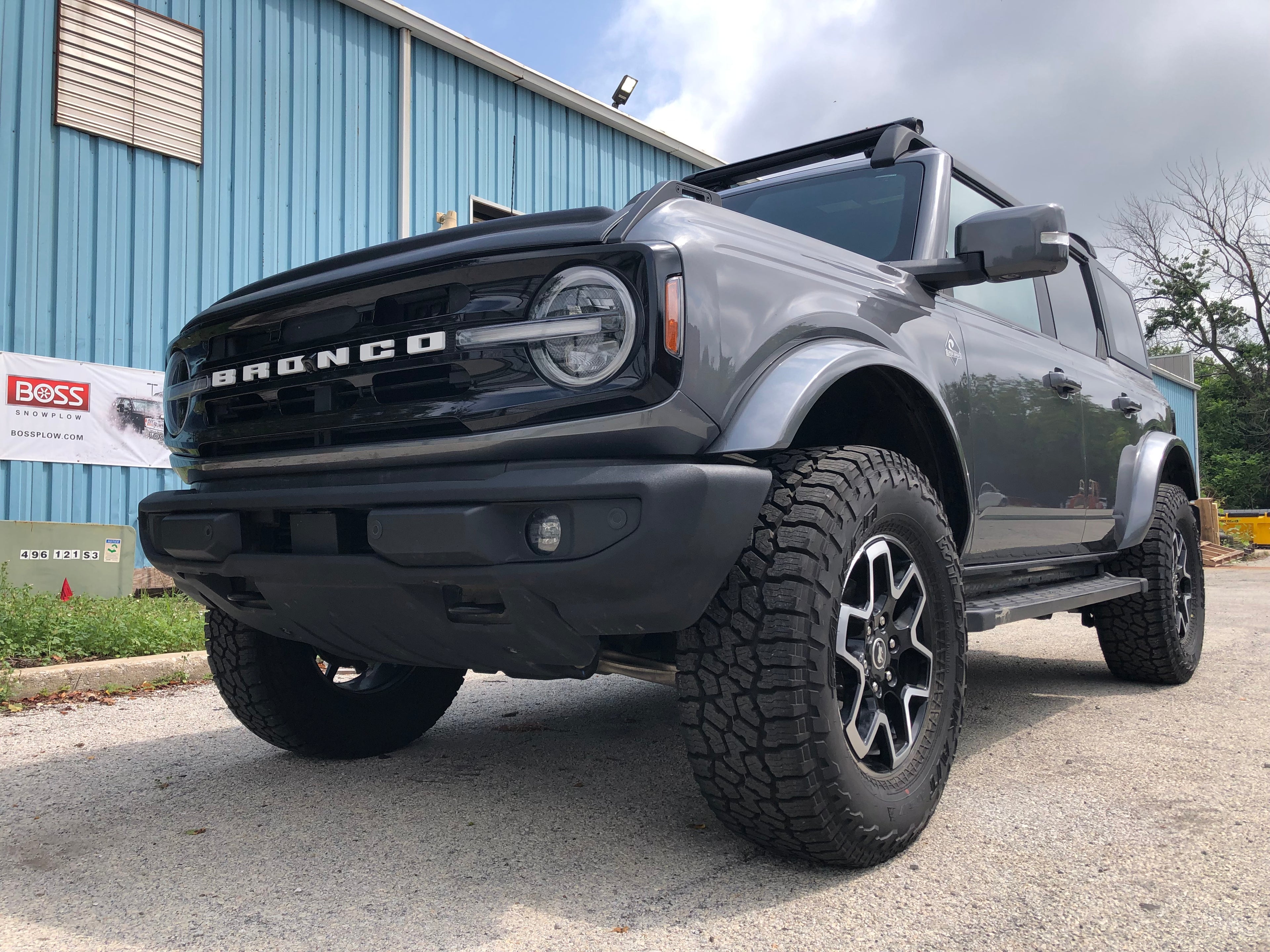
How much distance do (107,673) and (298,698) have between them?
2076 mm

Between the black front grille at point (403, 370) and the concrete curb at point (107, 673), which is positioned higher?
the black front grille at point (403, 370)

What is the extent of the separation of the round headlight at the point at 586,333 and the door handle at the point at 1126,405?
3.03m

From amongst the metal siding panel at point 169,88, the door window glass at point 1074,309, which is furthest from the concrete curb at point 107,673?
the metal siding panel at point 169,88

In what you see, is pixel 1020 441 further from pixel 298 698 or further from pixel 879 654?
pixel 298 698

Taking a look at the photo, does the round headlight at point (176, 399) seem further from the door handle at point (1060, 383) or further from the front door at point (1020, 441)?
the door handle at point (1060, 383)

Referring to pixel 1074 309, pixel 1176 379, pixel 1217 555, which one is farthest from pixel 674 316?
pixel 1176 379

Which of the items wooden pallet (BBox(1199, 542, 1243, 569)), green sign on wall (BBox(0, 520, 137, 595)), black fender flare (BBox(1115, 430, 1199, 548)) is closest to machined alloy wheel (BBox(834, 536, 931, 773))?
black fender flare (BBox(1115, 430, 1199, 548))

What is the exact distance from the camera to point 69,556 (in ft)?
20.3

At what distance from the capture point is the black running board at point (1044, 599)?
9.07 ft

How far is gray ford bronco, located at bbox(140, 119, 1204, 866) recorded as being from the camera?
189cm

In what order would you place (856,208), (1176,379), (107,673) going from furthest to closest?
(1176,379), (107,673), (856,208)

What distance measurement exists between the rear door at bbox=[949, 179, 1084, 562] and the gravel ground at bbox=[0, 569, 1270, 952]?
0.72 meters

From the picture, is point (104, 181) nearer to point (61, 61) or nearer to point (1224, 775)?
point (61, 61)

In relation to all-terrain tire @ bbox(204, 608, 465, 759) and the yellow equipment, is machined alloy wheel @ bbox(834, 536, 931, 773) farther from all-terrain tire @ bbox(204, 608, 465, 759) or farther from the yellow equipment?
the yellow equipment
